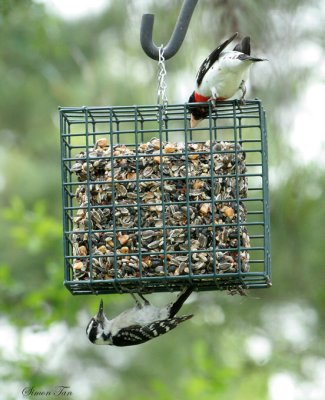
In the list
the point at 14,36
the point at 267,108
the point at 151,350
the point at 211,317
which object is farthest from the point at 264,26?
the point at 151,350

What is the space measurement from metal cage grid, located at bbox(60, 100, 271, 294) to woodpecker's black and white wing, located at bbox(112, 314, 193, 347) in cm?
52

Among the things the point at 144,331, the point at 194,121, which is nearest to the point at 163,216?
the point at 194,121

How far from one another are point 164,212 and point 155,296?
524 cm

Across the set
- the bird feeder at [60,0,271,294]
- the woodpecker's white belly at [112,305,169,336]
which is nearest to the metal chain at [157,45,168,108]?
the bird feeder at [60,0,271,294]

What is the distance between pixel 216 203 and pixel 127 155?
1.71 ft

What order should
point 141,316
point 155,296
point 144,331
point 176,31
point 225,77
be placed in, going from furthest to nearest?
point 155,296 < point 141,316 < point 144,331 < point 225,77 < point 176,31

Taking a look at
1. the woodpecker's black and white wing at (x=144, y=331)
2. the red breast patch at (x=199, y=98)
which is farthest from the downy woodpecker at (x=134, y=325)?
the red breast patch at (x=199, y=98)

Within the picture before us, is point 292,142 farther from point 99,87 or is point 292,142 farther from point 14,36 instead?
point 99,87

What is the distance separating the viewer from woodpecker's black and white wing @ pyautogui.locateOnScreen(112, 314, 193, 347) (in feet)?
20.4

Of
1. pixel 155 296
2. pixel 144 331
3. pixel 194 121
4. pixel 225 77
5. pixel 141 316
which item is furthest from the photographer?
pixel 155 296

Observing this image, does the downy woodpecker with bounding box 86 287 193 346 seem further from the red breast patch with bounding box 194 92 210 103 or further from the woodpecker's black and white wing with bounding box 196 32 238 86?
the woodpecker's black and white wing with bounding box 196 32 238 86

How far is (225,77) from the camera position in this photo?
5.73 meters

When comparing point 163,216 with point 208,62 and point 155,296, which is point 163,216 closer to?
point 208,62

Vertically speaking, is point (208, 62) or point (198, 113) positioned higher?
point (208, 62)
